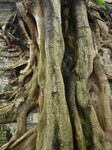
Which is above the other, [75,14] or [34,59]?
[75,14]

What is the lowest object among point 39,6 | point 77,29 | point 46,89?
point 46,89

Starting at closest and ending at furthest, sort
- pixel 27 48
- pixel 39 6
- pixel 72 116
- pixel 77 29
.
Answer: pixel 72 116 → pixel 77 29 → pixel 39 6 → pixel 27 48

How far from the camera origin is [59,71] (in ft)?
12.7

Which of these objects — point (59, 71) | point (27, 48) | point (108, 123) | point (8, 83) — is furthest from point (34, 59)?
point (108, 123)

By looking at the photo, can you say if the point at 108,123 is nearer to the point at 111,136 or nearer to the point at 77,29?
the point at 111,136

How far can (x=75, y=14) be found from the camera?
482 centimetres

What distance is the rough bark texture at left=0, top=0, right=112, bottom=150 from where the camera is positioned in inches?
141

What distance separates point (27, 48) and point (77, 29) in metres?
1.90

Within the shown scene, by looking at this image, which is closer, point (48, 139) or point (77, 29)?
point (48, 139)

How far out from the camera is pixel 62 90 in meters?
3.73

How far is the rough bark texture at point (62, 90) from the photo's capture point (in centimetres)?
359

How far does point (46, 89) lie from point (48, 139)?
23.8 inches

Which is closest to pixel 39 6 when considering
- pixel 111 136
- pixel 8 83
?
pixel 8 83

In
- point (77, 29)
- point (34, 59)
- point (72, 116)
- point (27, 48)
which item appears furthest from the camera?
point (27, 48)
